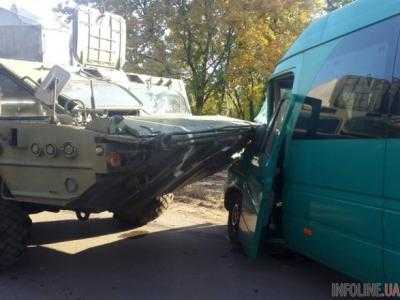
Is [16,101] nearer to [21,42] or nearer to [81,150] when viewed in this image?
[81,150]

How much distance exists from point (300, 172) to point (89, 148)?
1862mm

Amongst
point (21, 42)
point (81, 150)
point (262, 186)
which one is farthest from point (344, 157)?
point (21, 42)

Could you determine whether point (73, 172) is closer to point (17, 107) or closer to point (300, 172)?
point (17, 107)

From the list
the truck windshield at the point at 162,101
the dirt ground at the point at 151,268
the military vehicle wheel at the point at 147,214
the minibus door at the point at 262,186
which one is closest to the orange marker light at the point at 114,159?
the dirt ground at the point at 151,268

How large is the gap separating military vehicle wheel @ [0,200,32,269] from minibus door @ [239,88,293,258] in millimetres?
2260

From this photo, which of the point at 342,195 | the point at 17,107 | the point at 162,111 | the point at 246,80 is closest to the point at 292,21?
the point at 246,80

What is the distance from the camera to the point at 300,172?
16.6ft

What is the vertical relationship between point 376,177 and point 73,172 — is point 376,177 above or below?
above

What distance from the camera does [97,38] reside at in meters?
7.46

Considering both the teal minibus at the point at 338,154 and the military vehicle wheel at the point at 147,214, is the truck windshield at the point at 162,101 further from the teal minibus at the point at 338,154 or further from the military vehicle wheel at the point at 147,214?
the teal minibus at the point at 338,154

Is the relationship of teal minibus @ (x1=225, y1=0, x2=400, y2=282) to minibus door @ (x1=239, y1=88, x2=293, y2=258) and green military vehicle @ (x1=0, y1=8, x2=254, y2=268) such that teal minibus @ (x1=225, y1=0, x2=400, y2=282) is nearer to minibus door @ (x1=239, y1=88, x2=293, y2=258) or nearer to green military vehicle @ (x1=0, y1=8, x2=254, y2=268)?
minibus door @ (x1=239, y1=88, x2=293, y2=258)

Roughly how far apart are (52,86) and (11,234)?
1.55 meters

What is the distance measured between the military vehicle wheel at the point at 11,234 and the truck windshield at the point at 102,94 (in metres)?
1.34

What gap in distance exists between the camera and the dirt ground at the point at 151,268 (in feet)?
17.4
